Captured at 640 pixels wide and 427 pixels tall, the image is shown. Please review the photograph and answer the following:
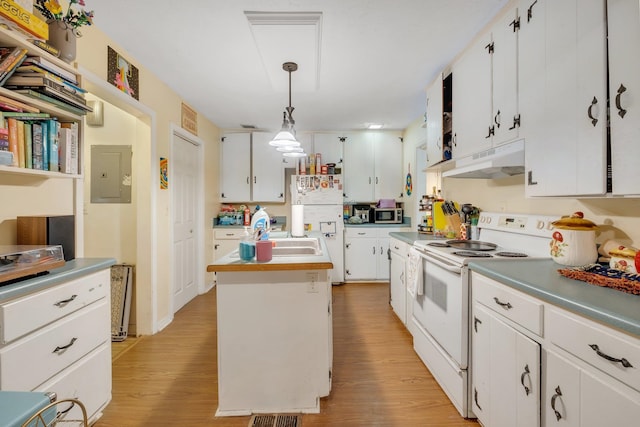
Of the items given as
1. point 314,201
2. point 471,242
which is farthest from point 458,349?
point 314,201

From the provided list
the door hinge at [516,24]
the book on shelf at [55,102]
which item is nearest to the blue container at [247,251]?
the book on shelf at [55,102]

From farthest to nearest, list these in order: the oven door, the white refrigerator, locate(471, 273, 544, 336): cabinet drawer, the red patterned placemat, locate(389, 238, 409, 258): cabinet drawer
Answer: the white refrigerator
locate(389, 238, 409, 258): cabinet drawer
the oven door
locate(471, 273, 544, 336): cabinet drawer
the red patterned placemat

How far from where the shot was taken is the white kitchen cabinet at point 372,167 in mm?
4449

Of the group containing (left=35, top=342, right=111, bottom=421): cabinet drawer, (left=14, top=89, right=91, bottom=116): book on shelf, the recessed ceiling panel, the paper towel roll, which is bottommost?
(left=35, top=342, right=111, bottom=421): cabinet drawer

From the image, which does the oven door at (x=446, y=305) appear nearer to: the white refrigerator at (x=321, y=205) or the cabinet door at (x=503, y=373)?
the cabinet door at (x=503, y=373)

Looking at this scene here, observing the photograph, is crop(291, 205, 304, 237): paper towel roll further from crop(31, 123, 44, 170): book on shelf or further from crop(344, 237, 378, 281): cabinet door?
crop(344, 237, 378, 281): cabinet door

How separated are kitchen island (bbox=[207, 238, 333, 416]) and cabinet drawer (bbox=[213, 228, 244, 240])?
2674 millimetres

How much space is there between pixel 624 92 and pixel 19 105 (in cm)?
255

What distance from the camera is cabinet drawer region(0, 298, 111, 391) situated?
41.1 inches

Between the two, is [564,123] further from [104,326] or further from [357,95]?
[104,326]

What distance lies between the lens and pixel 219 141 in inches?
174

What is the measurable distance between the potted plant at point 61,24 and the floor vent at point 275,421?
2.25 meters

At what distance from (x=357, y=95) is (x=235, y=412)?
3013 millimetres

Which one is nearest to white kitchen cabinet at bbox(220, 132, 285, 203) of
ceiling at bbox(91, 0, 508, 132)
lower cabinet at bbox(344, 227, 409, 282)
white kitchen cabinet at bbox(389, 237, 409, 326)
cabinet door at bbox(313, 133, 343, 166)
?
cabinet door at bbox(313, 133, 343, 166)
